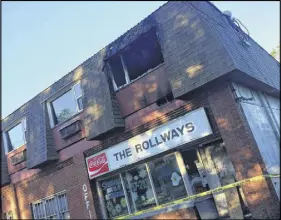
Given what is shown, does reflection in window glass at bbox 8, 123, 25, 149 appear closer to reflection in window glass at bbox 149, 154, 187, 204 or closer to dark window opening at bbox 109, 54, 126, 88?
dark window opening at bbox 109, 54, 126, 88

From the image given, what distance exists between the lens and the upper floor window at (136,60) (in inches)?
448

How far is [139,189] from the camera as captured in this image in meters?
11.4

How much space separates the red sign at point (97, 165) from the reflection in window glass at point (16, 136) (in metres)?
5.73

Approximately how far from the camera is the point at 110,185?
12258mm

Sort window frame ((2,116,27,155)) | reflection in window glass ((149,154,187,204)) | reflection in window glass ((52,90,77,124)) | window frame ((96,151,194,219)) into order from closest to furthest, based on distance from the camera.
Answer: window frame ((96,151,194,219)) < reflection in window glass ((149,154,187,204)) < reflection in window glass ((52,90,77,124)) < window frame ((2,116,27,155))

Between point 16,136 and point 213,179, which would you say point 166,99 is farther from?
point 16,136

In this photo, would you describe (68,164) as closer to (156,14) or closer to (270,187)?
(156,14)

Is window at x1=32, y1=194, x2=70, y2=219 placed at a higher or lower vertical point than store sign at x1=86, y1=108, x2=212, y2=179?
lower

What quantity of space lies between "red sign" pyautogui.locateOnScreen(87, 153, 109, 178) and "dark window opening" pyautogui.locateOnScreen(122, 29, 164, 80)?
11.9 ft

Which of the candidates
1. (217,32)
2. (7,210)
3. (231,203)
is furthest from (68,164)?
(217,32)

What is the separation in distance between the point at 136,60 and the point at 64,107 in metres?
4.80

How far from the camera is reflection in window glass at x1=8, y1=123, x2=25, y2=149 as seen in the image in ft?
53.6

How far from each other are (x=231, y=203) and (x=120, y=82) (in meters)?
6.47

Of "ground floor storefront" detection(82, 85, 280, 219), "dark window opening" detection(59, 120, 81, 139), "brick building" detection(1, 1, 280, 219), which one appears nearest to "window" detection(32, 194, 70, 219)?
"brick building" detection(1, 1, 280, 219)
